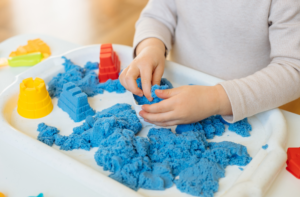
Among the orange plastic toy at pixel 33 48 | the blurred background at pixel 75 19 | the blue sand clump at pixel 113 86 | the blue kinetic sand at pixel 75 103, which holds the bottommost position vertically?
the blurred background at pixel 75 19

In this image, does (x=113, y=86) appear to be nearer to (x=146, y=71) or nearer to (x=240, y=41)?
(x=146, y=71)

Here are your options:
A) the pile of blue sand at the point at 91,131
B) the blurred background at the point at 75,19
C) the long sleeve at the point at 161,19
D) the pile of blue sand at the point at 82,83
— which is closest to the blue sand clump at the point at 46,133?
the pile of blue sand at the point at 91,131

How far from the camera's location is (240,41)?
0.68 metres

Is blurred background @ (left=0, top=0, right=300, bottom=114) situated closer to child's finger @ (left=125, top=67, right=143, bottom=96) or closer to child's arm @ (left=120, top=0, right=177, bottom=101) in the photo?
child's arm @ (left=120, top=0, right=177, bottom=101)

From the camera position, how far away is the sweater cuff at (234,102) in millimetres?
490

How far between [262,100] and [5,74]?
0.56m

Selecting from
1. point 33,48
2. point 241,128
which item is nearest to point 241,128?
point 241,128

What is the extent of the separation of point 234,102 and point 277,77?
0.35ft

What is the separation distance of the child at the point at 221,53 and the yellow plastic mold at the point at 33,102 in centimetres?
15

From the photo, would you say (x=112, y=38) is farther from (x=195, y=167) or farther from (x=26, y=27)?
(x=195, y=167)

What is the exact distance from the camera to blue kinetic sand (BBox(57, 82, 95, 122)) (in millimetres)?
512

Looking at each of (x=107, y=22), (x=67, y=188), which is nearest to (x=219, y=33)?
(x=67, y=188)

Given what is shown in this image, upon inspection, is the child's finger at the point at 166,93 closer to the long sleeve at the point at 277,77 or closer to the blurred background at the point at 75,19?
the long sleeve at the point at 277,77

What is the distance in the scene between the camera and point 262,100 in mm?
502
